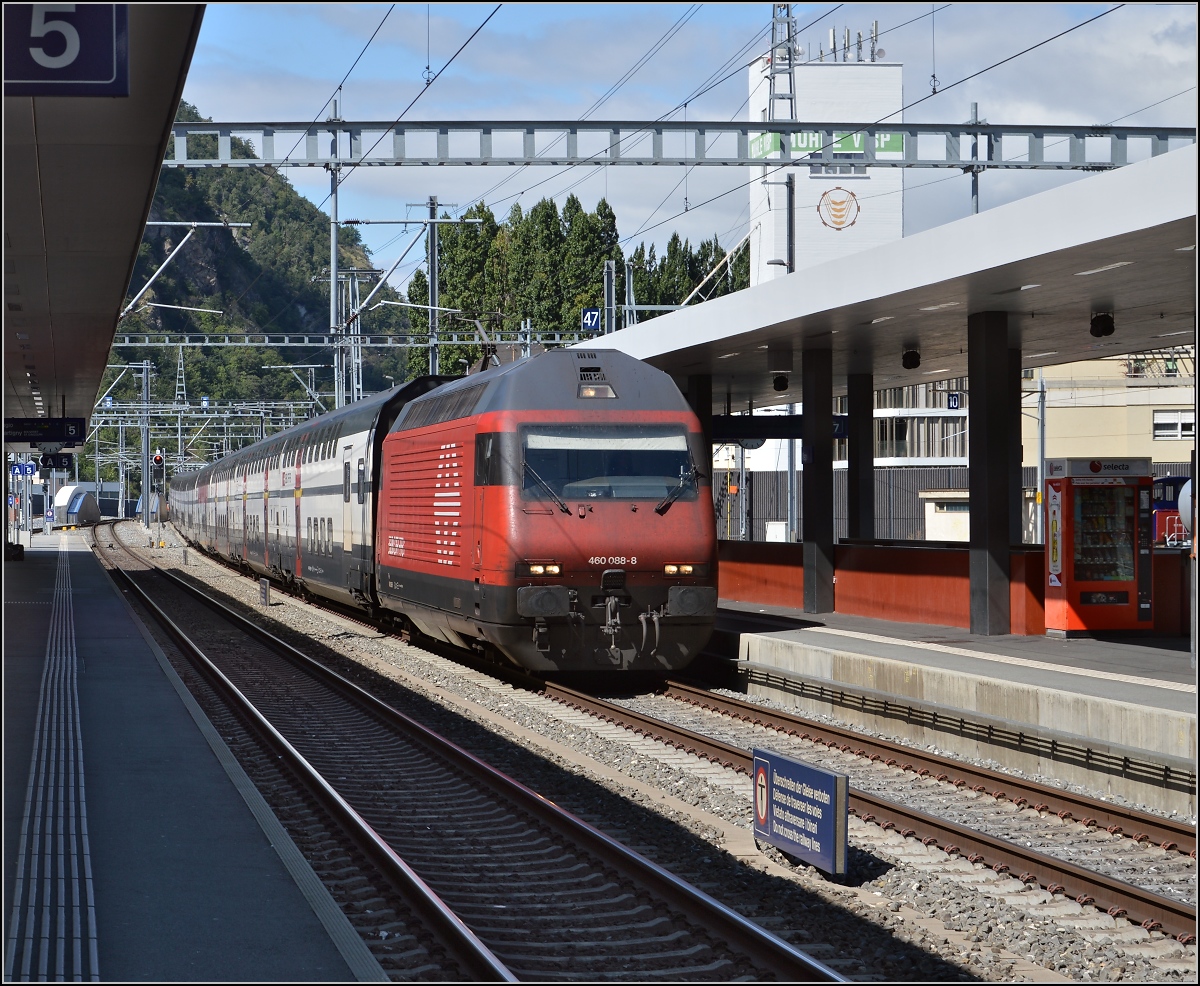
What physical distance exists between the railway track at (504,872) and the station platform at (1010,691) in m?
4.43

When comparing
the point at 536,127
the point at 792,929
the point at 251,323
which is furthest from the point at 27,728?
the point at 251,323

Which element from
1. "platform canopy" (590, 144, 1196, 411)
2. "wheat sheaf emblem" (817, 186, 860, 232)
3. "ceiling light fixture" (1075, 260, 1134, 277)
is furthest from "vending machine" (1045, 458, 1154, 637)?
"wheat sheaf emblem" (817, 186, 860, 232)

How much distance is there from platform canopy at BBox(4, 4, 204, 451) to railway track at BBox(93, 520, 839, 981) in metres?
5.18

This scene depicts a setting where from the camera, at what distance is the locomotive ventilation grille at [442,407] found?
15633 mm

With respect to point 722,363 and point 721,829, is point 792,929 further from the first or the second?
point 722,363

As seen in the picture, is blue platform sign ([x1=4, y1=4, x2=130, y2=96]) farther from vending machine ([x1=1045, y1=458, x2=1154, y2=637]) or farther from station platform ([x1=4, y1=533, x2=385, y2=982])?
vending machine ([x1=1045, y1=458, x2=1154, y2=637])

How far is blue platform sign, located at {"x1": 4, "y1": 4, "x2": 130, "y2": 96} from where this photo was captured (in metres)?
7.16

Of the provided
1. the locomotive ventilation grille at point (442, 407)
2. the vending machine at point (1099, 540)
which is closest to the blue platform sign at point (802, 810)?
the locomotive ventilation grille at point (442, 407)

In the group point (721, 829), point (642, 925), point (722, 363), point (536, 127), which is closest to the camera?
point (642, 925)

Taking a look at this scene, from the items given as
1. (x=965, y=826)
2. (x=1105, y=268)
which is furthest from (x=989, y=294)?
(x=965, y=826)

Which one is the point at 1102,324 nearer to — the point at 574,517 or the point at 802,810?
the point at 574,517

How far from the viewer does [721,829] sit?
9.38 metres

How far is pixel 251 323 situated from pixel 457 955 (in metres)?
116

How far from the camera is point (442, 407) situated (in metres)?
17.0
